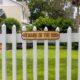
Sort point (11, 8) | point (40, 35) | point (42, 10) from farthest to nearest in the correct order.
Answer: point (42, 10) → point (11, 8) → point (40, 35)

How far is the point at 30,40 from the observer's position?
6672 millimetres

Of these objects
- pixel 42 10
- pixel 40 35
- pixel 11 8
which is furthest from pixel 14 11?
pixel 40 35

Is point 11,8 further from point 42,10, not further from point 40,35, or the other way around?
point 40,35

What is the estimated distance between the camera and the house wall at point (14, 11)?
46719 millimetres

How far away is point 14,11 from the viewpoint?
154ft

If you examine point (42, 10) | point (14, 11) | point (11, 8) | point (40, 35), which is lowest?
point (40, 35)

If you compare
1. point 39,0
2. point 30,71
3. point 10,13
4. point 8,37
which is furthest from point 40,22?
point 39,0

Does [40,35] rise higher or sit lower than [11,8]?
lower

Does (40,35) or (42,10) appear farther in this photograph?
(42,10)

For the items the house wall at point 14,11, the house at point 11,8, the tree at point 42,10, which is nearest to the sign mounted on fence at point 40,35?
the house at point 11,8

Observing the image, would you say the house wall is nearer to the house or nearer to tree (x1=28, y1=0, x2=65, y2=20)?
the house

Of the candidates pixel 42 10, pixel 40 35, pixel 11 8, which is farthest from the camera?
pixel 42 10

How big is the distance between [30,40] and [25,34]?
15cm

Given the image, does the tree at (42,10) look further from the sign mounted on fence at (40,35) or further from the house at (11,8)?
the sign mounted on fence at (40,35)
